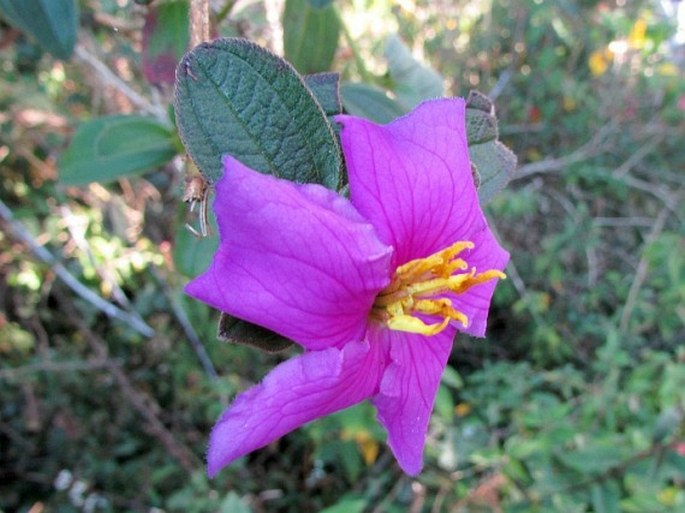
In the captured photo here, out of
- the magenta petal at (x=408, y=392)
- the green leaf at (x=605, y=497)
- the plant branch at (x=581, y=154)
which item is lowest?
the plant branch at (x=581, y=154)

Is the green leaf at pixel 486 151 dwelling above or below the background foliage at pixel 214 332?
above

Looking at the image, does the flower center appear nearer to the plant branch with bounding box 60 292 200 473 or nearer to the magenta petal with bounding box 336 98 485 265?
the magenta petal with bounding box 336 98 485 265

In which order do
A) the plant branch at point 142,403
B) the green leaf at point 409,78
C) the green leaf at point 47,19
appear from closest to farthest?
1. the green leaf at point 47,19
2. the green leaf at point 409,78
3. the plant branch at point 142,403

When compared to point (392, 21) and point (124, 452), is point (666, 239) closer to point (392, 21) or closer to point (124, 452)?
point (392, 21)

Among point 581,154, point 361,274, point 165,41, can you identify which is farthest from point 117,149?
point 581,154

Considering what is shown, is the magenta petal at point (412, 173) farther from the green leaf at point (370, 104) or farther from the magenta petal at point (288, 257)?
the green leaf at point (370, 104)

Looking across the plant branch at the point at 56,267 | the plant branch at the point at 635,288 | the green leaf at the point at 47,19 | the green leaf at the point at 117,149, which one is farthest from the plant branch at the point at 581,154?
the green leaf at the point at 47,19

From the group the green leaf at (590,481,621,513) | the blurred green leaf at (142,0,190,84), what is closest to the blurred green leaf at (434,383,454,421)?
the green leaf at (590,481,621,513)

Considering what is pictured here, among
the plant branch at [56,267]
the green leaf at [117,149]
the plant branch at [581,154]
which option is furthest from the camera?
the plant branch at [581,154]
